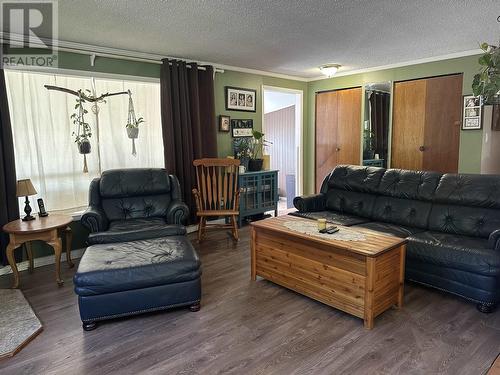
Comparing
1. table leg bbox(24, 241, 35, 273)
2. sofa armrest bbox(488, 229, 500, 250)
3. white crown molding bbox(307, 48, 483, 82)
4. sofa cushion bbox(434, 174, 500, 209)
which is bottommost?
table leg bbox(24, 241, 35, 273)

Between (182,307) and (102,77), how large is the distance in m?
2.78

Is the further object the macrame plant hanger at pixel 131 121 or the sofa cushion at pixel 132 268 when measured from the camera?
the macrame plant hanger at pixel 131 121

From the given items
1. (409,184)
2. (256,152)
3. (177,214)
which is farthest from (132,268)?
(256,152)

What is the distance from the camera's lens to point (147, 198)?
12.6 ft

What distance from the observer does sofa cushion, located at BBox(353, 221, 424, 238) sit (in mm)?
3086

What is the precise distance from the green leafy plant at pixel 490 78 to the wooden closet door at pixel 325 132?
3774 millimetres

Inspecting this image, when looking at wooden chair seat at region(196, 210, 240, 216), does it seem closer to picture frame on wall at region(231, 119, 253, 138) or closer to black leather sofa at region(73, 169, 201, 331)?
black leather sofa at region(73, 169, 201, 331)

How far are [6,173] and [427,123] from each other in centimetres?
499

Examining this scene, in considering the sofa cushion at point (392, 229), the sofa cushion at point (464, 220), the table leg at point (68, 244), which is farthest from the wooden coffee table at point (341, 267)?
the table leg at point (68, 244)

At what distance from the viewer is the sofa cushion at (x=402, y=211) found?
333 cm

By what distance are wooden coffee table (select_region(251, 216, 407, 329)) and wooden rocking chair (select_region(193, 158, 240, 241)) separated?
1408 millimetres

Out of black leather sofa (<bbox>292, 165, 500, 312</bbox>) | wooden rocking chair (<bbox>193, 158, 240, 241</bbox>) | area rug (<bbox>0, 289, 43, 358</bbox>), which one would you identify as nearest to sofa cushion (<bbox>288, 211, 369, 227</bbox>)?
black leather sofa (<bbox>292, 165, 500, 312</bbox>)

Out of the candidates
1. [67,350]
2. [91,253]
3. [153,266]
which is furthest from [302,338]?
[91,253]

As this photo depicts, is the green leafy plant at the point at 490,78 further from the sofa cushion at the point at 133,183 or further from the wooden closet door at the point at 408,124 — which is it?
the sofa cushion at the point at 133,183
